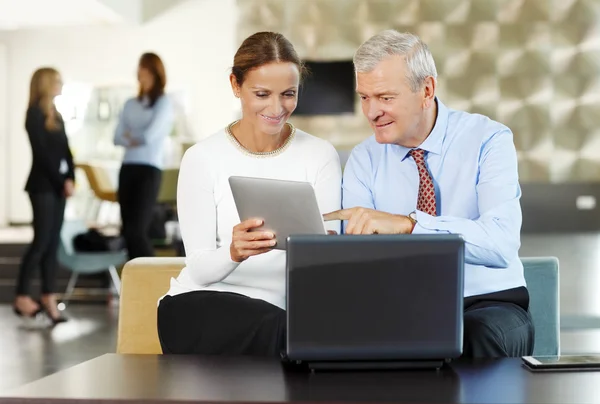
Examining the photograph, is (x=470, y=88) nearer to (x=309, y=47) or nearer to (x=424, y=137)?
(x=309, y=47)

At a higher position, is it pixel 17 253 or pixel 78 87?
pixel 78 87

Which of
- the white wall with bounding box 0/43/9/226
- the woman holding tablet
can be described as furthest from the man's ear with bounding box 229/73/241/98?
the white wall with bounding box 0/43/9/226

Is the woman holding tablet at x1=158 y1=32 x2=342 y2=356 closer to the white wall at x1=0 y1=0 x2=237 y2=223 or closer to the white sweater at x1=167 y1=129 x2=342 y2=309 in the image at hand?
the white sweater at x1=167 y1=129 x2=342 y2=309

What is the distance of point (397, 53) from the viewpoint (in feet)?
6.83

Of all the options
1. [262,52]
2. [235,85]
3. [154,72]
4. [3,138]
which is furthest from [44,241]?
[3,138]

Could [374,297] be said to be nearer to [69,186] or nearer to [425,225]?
[425,225]

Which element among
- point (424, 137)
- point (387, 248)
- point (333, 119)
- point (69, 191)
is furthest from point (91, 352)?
point (333, 119)

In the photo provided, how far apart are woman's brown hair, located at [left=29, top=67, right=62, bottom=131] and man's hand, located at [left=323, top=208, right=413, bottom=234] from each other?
3.93 meters

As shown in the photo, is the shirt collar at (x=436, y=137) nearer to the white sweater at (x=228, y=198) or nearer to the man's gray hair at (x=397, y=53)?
the man's gray hair at (x=397, y=53)

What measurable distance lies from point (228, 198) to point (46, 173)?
132 inches

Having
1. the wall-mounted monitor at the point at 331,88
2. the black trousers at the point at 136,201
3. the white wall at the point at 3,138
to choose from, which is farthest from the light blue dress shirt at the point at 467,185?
the white wall at the point at 3,138

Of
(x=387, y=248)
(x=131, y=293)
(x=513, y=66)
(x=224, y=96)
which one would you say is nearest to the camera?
(x=387, y=248)

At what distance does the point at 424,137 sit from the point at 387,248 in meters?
0.87

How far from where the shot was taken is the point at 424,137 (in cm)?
223
